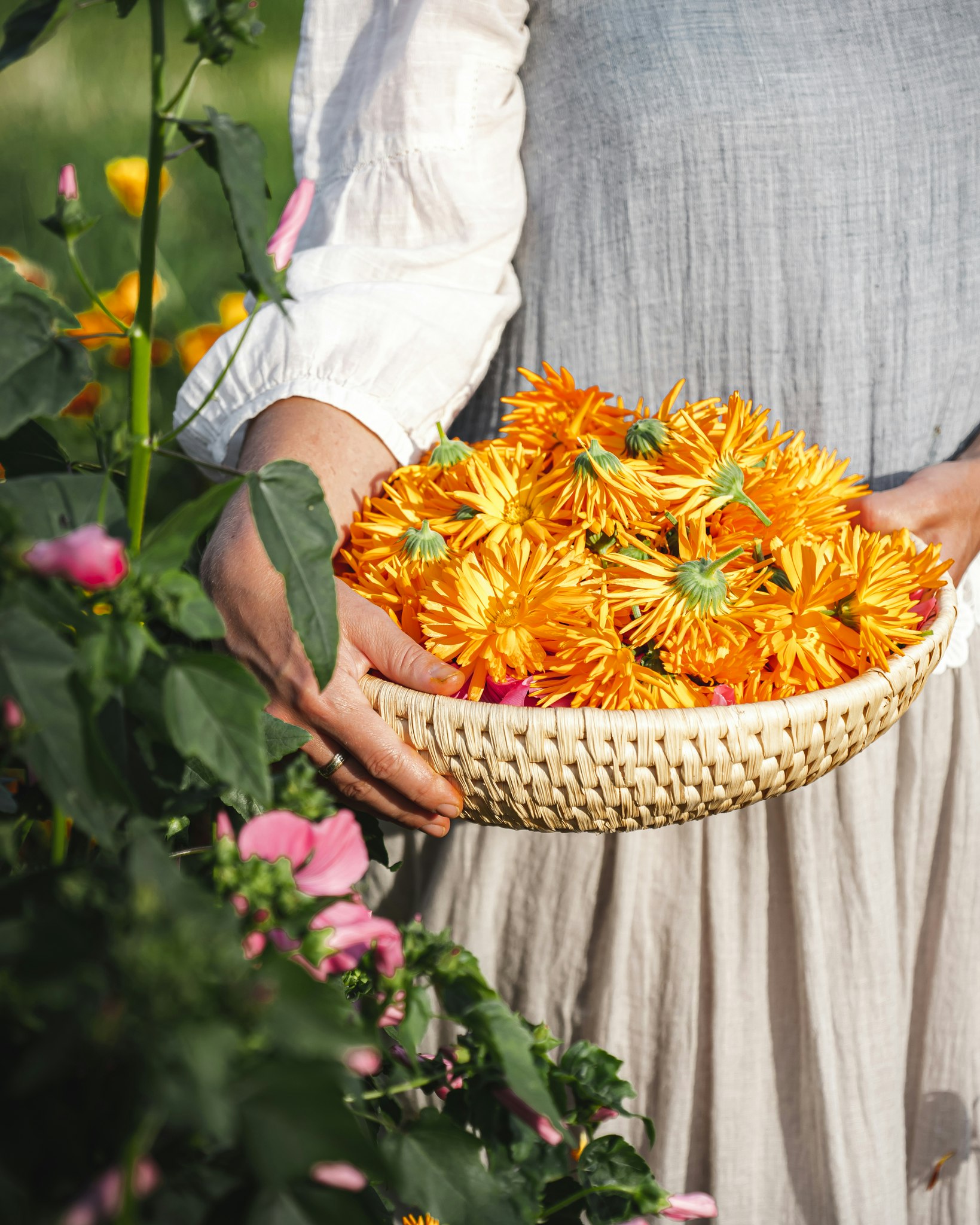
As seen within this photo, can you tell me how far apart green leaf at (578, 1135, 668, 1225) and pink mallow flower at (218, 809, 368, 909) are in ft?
0.49

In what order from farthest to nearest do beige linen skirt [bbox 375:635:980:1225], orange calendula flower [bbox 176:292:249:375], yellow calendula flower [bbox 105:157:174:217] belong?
yellow calendula flower [bbox 105:157:174:217], orange calendula flower [bbox 176:292:249:375], beige linen skirt [bbox 375:635:980:1225]

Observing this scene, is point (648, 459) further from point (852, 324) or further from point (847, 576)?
point (852, 324)

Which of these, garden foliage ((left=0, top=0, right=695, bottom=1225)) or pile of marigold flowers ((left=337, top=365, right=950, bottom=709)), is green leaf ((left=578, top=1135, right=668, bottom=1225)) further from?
pile of marigold flowers ((left=337, top=365, right=950, bottom=709))

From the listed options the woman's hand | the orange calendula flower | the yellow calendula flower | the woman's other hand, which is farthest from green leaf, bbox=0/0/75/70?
the yellow calendula flower

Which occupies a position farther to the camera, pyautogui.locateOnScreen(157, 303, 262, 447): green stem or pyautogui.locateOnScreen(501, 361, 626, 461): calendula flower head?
pyautogui.locateOnScreen(501, 361, 626, 461): calendula flower head

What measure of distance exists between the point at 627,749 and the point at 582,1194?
0.71 feet

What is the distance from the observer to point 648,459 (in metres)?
0.60

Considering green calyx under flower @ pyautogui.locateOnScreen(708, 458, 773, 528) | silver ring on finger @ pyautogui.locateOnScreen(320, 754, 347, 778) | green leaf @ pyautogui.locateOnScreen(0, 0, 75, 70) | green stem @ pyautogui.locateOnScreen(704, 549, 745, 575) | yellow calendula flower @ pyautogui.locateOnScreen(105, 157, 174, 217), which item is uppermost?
yellow calendula flower @ pyautogui.locateOnScreen(105, 157, 174, 217)

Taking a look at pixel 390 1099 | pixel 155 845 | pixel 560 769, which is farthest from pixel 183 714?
pixel 560 769

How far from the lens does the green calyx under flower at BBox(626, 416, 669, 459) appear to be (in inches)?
23.4

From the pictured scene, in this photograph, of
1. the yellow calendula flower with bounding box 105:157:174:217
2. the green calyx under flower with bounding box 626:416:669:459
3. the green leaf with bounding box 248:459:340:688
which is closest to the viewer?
the green leaf with bounding box 248:459:340:688

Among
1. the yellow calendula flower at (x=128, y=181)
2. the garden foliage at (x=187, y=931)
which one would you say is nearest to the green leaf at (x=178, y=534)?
the garden foliage at (x=187, y=931)

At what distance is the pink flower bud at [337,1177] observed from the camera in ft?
0.67

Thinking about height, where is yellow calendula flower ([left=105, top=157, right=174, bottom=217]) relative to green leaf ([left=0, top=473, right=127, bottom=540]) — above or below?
above
